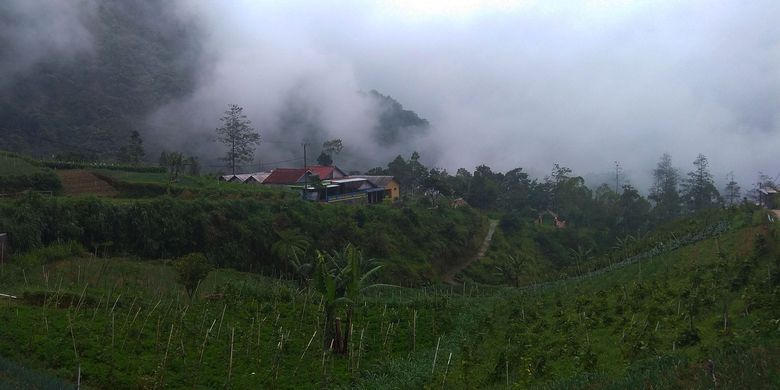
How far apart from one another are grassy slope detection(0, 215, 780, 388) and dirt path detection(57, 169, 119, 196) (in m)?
15.9

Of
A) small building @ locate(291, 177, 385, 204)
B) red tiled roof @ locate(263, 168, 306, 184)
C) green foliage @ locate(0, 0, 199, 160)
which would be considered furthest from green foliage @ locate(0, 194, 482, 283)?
green foliage @ locate(0, 0, 199, 160)

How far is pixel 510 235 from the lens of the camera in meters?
50.1

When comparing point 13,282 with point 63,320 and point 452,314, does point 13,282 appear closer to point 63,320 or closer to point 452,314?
point 63,320

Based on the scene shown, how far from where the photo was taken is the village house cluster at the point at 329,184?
43188 millimetres

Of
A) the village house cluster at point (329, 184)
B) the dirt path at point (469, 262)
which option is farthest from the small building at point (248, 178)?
the dirt path at point (469, 262)

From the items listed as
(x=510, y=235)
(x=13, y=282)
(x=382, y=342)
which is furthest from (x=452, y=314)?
(x=510, y=235)

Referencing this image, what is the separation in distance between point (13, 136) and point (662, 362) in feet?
218

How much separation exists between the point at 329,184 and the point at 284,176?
5.14 metres

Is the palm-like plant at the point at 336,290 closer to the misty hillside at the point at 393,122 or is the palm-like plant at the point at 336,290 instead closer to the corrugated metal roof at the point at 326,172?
the corrugated metal roof at the point at 326,172

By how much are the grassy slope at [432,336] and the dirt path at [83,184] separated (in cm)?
1590

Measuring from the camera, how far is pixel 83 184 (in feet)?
111

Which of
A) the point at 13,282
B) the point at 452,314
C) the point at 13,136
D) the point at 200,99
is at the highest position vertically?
the point at 200,99

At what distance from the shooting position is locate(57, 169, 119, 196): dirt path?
107 feet

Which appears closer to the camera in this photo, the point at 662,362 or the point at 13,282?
the point at 662,362
